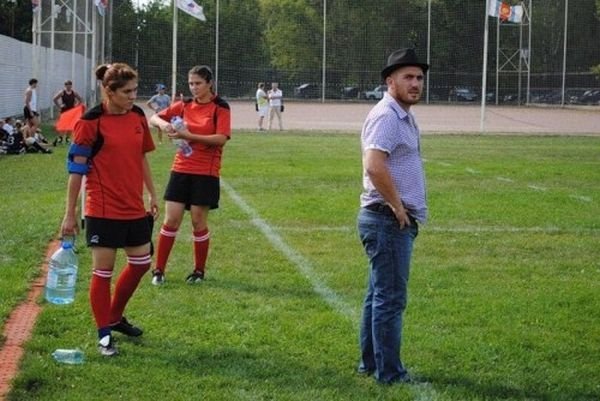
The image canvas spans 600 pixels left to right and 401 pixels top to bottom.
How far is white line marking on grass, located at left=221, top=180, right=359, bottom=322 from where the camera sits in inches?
328

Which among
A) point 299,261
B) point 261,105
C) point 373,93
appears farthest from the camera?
point 373,93

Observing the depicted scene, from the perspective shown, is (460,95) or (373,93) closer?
(373,93)

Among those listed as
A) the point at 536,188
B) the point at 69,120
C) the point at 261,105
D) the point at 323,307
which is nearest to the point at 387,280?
the point at 323,307

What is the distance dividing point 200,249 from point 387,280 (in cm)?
359

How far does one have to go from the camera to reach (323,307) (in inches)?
327

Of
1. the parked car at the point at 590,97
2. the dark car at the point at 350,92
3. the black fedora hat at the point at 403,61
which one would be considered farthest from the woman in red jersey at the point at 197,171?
the parked car at the point at 590,97

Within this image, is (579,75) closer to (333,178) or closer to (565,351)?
(333,178)

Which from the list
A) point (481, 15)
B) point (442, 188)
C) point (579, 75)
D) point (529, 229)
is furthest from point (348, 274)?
point (579, 75)

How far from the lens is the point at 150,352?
6.97m

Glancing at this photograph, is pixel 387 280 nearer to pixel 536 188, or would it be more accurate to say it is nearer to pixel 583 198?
pixel 583 198

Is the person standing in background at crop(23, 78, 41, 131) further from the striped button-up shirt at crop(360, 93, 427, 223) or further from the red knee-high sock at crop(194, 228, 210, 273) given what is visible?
the striped button-up shirt at crop(360, 93, 427, 223)

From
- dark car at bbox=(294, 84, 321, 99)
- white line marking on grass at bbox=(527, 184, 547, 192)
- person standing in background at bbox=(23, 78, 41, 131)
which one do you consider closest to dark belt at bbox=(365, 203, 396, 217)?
white line marking on grass at bbox=(527, 184, 547, 192)

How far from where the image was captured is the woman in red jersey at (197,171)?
9.30 metres

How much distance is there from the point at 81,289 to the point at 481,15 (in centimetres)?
5174
